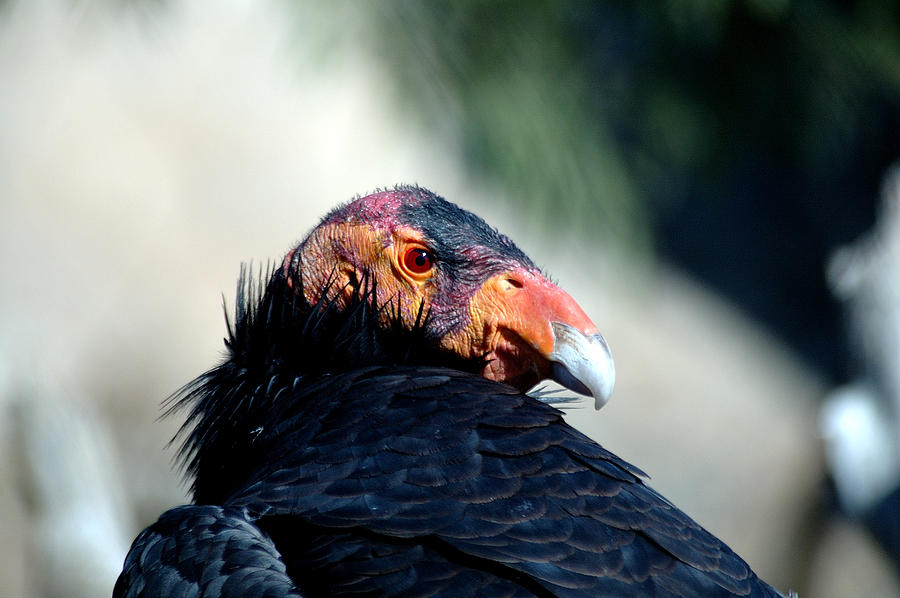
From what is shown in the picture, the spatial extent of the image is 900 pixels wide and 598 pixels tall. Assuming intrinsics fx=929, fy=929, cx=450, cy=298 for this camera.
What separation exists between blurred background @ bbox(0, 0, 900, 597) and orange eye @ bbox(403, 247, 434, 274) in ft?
9.57

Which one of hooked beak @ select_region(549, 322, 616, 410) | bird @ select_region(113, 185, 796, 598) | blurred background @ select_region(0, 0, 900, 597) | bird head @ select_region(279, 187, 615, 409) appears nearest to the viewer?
bird @ select_region(113, 185, 796, 598)

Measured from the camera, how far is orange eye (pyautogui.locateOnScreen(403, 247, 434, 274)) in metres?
1.92

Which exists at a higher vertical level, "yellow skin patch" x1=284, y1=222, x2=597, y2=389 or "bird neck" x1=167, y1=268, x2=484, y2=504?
"yellow skin patch" x1=284, y1=222, x2=597, y2=389

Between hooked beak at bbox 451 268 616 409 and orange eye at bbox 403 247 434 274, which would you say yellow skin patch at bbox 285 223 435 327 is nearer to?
orange eye at bbox 403 247 434 274

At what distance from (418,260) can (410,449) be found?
1.63ft

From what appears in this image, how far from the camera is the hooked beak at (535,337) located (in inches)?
68.6

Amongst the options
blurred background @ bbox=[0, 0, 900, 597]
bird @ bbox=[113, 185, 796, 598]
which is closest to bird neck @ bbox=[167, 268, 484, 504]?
bird @ bbox=[113, 185, 796, 598]

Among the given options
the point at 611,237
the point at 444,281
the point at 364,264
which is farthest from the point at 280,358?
the point at 611,237

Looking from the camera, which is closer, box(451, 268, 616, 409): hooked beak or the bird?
the bird

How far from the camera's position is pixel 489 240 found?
1916 mm

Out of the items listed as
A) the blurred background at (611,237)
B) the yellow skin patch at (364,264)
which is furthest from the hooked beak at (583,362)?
the blurred background at (611,237)

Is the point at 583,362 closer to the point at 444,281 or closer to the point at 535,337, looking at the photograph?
the point at 535,337

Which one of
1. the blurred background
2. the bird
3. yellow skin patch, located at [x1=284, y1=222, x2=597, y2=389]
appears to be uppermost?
the blurred background

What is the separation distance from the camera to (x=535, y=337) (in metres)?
1.80
